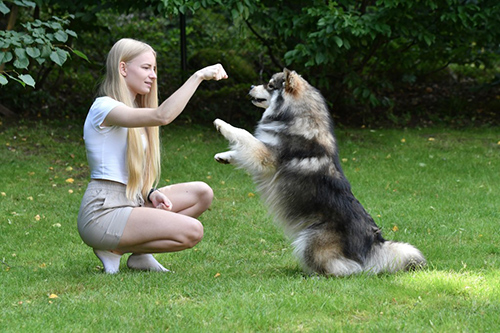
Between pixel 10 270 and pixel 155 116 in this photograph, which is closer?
pixel 155 116

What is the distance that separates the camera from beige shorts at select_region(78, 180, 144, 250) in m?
4.09

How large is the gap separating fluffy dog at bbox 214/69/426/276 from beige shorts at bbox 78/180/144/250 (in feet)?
2.77

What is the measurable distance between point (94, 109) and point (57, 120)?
22.2 feet

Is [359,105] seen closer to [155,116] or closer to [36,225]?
[36,225]

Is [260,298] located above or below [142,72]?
below

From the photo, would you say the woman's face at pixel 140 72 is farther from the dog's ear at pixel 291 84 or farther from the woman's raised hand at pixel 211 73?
the dog's ear at pixel 291 84

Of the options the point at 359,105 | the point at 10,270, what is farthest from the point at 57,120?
the point at 10,270

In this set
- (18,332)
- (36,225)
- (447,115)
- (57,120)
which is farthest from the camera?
(447,115)

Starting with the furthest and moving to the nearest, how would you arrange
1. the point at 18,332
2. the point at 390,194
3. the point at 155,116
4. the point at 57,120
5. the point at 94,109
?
1. the point at 57,120
2. the point at 390,194
3. the point at 94,109
4. the point at 155,116
5. the point at 18,332

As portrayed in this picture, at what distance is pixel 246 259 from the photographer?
16.5 feet

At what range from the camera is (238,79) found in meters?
12.2

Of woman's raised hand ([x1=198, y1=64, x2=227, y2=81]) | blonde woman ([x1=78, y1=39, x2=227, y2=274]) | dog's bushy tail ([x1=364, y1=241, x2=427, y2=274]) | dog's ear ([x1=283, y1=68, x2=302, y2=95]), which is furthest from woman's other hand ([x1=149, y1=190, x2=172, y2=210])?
dog's bushy tail ([x1=364, y1=241, x2=427, y2=274])

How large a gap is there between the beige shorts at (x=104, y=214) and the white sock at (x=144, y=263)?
381 mm

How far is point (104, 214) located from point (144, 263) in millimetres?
597
